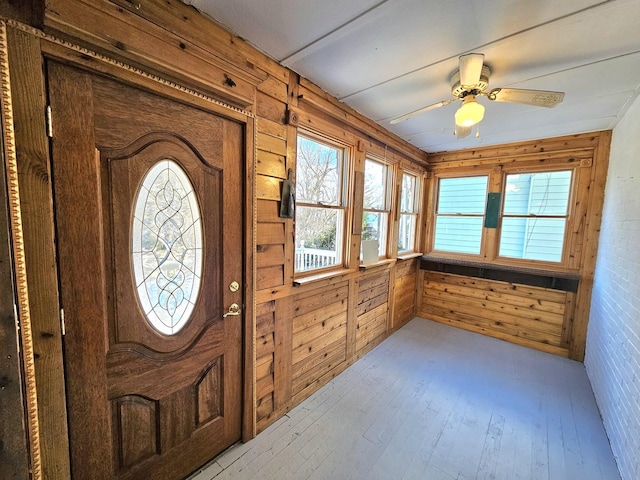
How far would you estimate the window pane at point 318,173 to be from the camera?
2090mm

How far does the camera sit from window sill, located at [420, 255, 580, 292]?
9.75 ft

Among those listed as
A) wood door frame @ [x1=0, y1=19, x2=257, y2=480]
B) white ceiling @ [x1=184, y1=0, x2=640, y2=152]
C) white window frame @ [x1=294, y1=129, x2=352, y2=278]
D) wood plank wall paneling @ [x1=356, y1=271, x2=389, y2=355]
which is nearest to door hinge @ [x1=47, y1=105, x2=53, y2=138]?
wood door frame @ [x1=0, y1=19, x2=257, y2=480]

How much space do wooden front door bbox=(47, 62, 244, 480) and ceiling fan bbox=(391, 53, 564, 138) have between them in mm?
1382

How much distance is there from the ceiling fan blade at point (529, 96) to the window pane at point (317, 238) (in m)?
1.46

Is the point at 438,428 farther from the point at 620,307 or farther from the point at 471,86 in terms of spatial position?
the point at 471,86

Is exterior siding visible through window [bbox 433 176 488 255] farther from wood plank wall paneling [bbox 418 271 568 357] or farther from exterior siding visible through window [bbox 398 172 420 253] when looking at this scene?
wood plank wall paneling [bbox 418 271 568 357]

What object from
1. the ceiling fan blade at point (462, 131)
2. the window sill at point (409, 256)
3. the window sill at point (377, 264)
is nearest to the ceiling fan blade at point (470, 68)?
the ceiling fan blade at point (462, 131)

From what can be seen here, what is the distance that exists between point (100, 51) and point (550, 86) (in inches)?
107

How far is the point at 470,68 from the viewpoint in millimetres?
1471

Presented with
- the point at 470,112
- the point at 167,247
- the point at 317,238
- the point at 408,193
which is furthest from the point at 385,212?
the point at 167,247

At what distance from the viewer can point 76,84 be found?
991mm

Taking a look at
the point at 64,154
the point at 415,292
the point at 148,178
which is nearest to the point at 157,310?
the point at 148,178

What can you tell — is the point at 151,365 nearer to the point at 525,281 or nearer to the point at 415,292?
the point at 415,292

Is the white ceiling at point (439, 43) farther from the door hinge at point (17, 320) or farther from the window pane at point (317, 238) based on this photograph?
the door hinge at point (17, 320)
